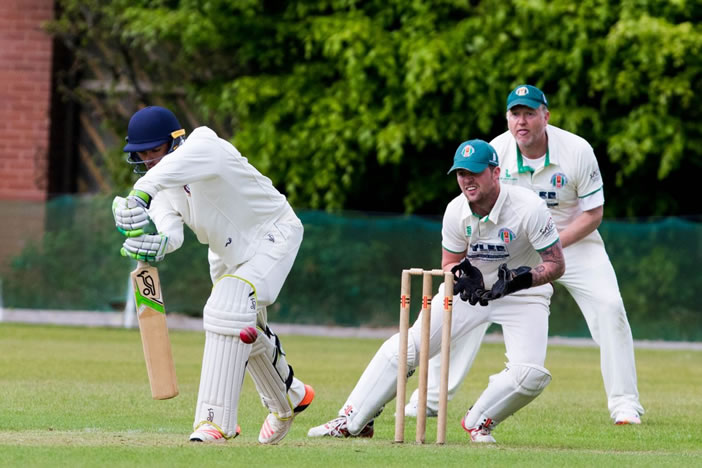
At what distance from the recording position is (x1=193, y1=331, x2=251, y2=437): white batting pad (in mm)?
5859

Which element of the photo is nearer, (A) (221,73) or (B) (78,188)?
(A) (221,73)

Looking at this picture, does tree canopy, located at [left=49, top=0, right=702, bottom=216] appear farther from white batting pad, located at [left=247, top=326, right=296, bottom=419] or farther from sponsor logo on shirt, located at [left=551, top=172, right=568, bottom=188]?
white batting pad, located at [left=247, top=326, right=296, bottom=419]

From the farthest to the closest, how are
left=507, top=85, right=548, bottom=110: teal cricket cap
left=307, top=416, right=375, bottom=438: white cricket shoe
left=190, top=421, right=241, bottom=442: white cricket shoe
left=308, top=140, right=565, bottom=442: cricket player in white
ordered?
left=507, top=85, right=548, bottom=110: teal cricket cap → left=307, top=416, right=375, bottom=438: white cricket shoe → left=308, top=140, right=565, bottom=442: cricket player in white → left=190, top=421, right=241, bottom=442: white cricket shoe

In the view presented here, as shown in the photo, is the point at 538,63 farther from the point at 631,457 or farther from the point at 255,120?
the point at 631,457

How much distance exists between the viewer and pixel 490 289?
6367mm

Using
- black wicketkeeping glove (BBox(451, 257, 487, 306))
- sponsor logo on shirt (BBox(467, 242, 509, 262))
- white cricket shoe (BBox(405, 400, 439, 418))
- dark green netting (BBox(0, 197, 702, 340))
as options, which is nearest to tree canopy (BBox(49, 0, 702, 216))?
dark green netting (BBox(0, 197, 702, 340))

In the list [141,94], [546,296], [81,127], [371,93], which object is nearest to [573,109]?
[371,93]

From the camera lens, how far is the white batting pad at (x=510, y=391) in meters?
6.24

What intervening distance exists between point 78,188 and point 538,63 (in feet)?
24.3

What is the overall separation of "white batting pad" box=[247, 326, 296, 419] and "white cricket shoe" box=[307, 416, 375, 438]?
0.77 feet

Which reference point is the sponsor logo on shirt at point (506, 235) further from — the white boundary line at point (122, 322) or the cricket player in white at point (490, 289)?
the white boundary line at point (122, 322)

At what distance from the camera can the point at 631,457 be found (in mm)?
5781

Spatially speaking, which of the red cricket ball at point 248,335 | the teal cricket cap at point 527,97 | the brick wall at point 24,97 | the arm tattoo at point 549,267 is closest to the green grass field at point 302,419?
the red cricket ball at point 248,335

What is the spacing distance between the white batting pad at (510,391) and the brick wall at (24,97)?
12.4 m
